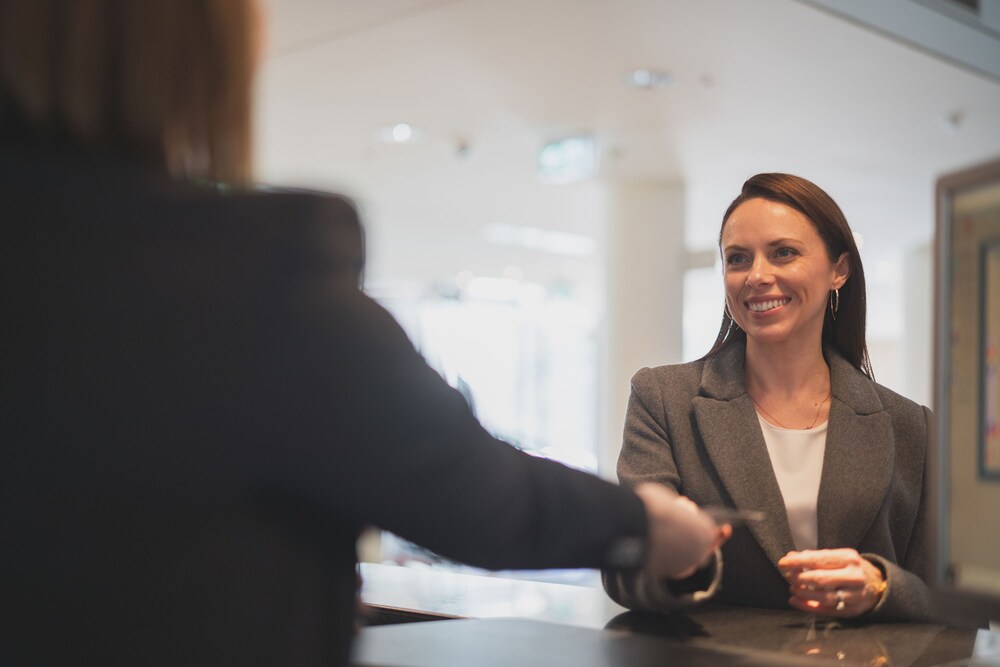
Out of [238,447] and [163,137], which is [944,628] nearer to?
[238,447]

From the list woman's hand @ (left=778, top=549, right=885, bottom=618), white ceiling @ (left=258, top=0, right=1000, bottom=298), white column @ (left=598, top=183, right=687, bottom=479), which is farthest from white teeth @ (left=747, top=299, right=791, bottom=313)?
white column @ (left=598, top=183, right=687, bottom=479)

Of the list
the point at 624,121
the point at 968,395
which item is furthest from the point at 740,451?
the point at 624,121

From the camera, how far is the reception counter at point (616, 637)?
1297 millimetres

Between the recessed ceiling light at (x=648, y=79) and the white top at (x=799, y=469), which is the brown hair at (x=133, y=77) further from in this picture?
the recessed ceiling light at (x=648, y=79)

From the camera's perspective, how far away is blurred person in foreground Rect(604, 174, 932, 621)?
1.97m

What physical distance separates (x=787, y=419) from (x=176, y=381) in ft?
5.53

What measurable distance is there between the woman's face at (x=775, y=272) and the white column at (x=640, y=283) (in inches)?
251

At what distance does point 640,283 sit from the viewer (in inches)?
340

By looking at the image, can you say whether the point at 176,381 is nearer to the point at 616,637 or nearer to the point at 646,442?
the point at 616,637

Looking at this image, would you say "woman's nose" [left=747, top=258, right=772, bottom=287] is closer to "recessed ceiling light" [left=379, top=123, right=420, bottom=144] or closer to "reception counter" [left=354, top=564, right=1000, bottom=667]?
"reception counter" [left=354, top=564, right=1000, bottom=667]

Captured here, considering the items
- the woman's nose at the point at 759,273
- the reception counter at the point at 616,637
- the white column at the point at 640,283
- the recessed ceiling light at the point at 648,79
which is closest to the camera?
the reception counter at the point at 616,637

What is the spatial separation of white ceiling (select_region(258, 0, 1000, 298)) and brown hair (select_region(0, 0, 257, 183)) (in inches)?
160

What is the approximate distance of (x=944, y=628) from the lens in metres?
1.68

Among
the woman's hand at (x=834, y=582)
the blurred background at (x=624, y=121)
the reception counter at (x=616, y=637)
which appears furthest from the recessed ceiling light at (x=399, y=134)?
the woman's hand at (x=834, y=582)
